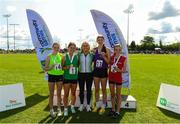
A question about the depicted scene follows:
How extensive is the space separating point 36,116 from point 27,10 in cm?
497

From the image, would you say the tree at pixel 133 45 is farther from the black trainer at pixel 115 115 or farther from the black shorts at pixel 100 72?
the black trainer at pixel 115 115

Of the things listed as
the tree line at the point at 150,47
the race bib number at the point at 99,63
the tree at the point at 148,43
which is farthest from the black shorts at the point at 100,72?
the tree at the point at 148,43

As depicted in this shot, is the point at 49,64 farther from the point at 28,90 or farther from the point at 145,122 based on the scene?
the point at 28,90

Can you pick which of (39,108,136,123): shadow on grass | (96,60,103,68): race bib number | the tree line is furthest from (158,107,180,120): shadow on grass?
the tree line

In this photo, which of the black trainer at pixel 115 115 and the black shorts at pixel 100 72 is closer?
the black trainer at pixel 115 115

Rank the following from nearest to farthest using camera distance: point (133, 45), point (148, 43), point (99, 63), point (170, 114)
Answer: point (99, 63), point (170, 114), point (133, 45), point (148, 43)

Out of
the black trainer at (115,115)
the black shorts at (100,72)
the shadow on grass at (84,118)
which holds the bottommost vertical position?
the shadow on grass at (84,118)

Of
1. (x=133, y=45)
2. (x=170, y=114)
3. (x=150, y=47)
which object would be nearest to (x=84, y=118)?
(x=170, y=114)

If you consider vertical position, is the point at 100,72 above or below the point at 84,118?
above

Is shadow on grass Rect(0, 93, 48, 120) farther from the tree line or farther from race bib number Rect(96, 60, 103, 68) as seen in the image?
the tree line

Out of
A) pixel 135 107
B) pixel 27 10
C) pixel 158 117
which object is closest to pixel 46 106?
pixel 135 107

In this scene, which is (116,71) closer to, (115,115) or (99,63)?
(99,63)

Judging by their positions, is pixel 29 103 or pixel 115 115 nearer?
pixel 115 115

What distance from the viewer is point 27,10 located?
11.9 m
